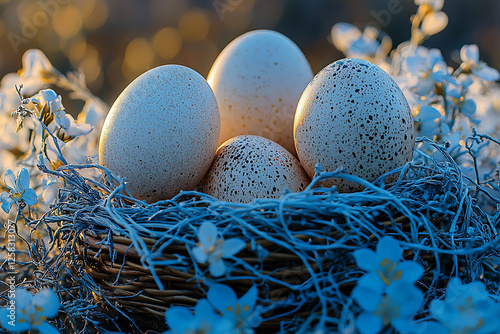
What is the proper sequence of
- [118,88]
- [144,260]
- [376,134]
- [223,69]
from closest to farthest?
1. [144,260]
2. [376,134]
3. [223,69]
4. [118,88]

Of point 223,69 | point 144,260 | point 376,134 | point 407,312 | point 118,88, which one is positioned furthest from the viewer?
point 118,88

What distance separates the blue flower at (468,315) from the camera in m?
0.42

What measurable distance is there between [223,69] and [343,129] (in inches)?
14.5

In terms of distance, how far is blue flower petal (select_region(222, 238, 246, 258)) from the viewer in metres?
0.50

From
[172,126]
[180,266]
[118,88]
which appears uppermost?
[172,126]

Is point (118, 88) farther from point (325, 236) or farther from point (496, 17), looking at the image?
point (496, 17)

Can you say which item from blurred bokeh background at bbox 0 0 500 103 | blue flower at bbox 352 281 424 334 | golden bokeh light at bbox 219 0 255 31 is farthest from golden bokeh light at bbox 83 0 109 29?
blue flower at bbox 352 281 424 334

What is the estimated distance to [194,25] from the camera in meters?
2.94

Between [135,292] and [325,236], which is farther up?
[325,236]

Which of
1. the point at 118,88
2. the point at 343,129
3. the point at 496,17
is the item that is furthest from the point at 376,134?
the point at 496,17

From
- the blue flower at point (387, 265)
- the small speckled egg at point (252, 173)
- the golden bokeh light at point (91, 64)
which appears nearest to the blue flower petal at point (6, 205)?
the small speckled egg at point (252, 173)

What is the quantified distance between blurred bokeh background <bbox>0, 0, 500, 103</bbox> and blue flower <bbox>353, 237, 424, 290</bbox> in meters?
2.33

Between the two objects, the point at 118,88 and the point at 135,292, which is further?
the point at 118,88

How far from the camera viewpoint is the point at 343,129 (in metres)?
0.71
